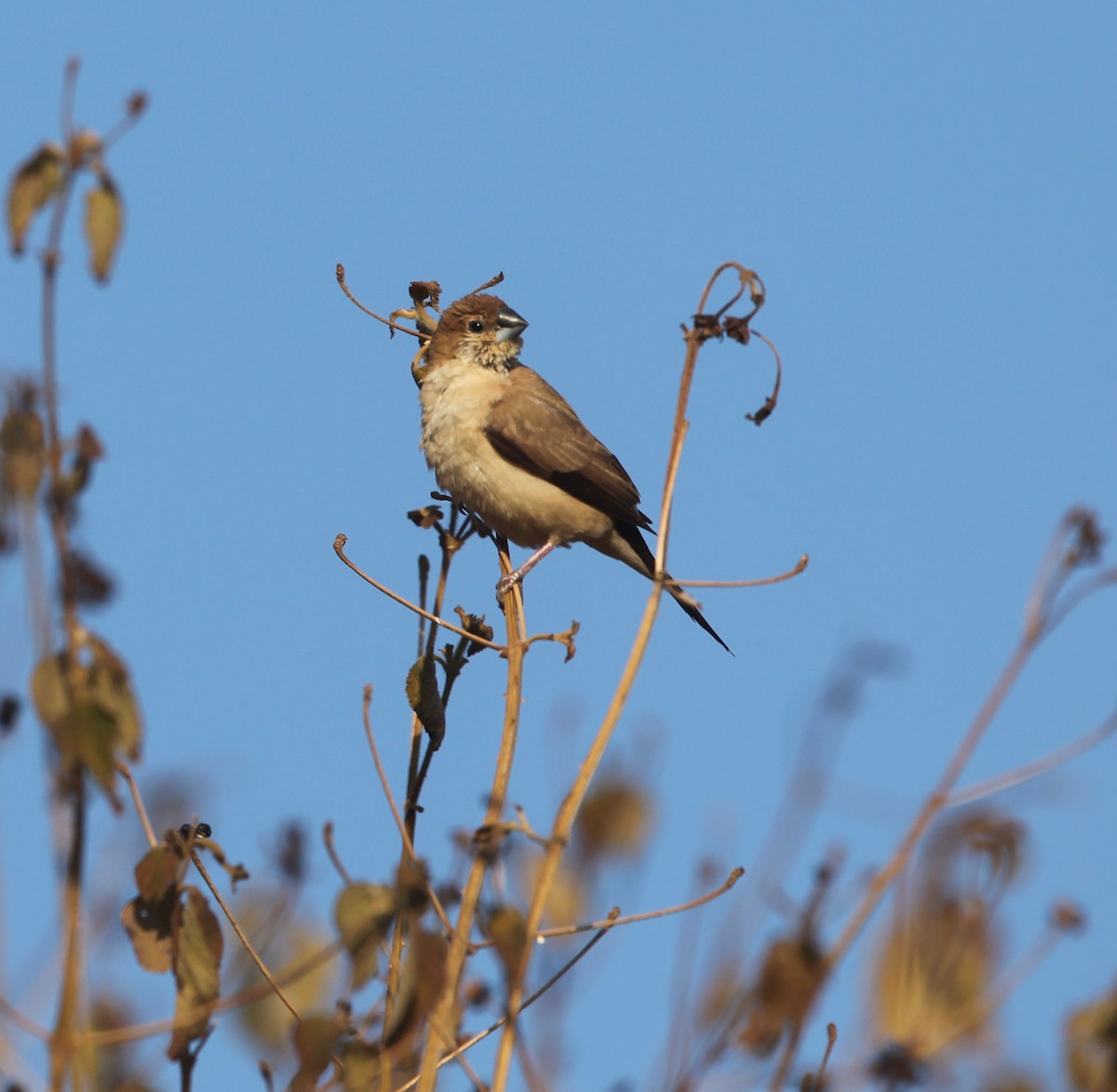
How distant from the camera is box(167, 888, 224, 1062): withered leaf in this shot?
2.38m

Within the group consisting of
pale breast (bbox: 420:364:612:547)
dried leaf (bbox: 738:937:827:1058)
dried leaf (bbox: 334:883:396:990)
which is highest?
pale breast (bbox: 420:364:612:547)

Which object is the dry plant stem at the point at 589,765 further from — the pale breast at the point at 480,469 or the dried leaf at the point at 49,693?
the pale breast at the point at 480,469

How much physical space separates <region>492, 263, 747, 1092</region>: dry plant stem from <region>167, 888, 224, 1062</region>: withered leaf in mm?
501

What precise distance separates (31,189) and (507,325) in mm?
5145

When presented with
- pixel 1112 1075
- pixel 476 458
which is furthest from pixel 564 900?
pixel 476 458

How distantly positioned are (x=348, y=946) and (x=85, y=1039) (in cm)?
37

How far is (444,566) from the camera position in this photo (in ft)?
12.1

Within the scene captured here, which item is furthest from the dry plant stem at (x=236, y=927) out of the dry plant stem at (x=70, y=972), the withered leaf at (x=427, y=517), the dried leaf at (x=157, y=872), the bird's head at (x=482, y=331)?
the bird's head at (x=482, y=331)

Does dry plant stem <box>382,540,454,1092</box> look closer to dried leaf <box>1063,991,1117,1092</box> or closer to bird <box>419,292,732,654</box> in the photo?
dried leaf <box>1063,991,1117,1092</box>

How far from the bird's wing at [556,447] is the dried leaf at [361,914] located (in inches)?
174

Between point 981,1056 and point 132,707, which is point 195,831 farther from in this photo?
point 981,1056

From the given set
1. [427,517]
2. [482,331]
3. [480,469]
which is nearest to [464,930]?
[427,517]

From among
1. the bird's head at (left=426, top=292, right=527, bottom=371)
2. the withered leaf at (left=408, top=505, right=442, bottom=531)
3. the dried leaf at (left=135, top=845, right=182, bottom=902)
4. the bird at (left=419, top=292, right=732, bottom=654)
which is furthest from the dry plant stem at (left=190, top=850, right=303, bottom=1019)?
the bird's head at (left=426, top=292, right=527, bottom=371)

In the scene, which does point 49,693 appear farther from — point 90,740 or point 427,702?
point 427,702
